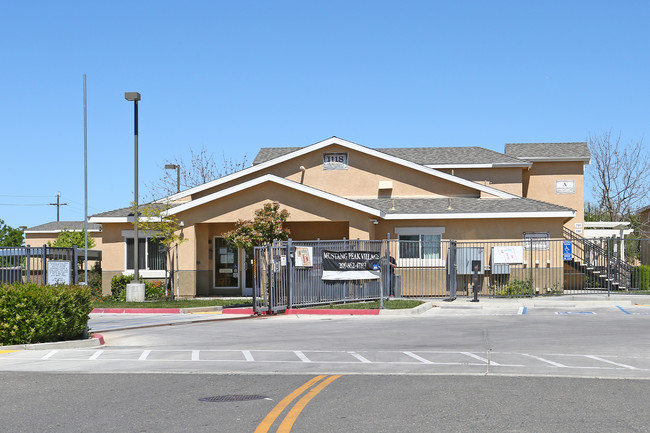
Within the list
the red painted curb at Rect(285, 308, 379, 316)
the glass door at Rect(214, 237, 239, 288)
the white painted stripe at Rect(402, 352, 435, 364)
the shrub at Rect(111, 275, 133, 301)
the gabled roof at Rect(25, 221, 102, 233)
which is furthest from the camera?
the gabled roof at Rect(25, 221, 102, 233)

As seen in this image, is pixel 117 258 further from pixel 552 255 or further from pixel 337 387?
pixel 337 387

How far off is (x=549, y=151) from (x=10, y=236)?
60235 millimetres

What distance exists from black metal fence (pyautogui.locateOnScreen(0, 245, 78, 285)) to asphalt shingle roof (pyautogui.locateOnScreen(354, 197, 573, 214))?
13.0 m

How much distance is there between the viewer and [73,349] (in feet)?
50.9

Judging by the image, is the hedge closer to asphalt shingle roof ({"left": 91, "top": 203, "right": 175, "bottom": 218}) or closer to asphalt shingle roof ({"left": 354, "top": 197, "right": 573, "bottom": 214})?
asphalt shingle roof ({"left": 91, "top": 203, "right": 175, "bottom": 218})

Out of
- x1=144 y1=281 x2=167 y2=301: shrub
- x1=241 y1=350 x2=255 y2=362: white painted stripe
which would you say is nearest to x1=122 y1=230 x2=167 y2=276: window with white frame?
x1=144 y1=281 x2=167 y2=301: shrub

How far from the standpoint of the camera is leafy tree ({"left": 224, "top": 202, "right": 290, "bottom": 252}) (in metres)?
29.8

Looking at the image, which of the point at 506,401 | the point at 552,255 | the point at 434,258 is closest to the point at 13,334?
the point at 506,401

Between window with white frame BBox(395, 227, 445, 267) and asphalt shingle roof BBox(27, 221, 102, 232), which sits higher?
asphalt shingle roof BBox(27, 221, 102, 232)

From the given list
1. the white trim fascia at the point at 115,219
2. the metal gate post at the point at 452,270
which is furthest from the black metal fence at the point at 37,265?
the metal gate post at the point at 452,270

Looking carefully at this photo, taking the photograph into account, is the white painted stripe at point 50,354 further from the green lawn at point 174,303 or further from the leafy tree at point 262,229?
the leafy tree at point 262,229

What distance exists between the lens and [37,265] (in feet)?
69.1

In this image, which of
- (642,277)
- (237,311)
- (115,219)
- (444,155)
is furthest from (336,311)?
(444,155)

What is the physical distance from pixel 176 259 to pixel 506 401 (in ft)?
79.1
